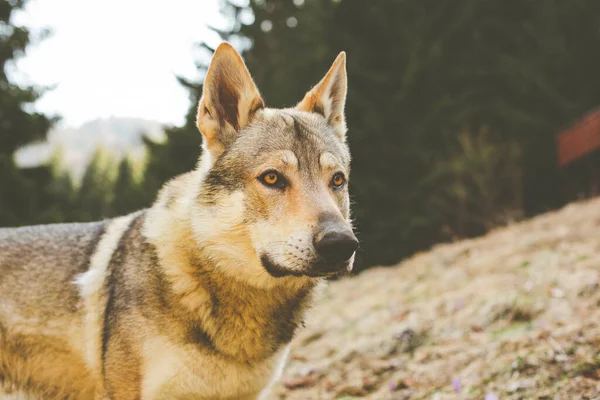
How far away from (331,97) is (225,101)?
0.85 meters

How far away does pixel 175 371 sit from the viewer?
2.83m

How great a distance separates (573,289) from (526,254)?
2099mm

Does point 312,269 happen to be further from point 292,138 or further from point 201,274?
point 292,138

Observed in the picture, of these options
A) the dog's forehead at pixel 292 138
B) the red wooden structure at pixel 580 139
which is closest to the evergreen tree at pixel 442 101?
the red wooden structure at pixel 580 139

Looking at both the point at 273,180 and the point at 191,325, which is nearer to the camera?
the point at 191,325

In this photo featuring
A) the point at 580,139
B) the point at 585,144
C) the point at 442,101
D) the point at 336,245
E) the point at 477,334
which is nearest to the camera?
the point at 336,245

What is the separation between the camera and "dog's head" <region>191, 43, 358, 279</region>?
9.16 ft

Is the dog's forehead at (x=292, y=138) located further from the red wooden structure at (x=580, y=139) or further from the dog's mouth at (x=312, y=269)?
the red wooden structure at (x=580, y=139)

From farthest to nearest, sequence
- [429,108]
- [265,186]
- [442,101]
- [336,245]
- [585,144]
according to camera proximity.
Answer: [429,108], [442,101], [585,144], [265,186], [336,245]

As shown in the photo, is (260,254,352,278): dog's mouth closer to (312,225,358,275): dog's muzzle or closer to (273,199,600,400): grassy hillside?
(312,225,358,275): dog's muzzle

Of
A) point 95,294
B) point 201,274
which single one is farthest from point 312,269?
point 95,294

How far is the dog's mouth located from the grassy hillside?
109 cm

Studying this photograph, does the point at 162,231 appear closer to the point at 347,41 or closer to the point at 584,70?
the point at 347,41

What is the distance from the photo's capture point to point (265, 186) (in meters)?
3.08
